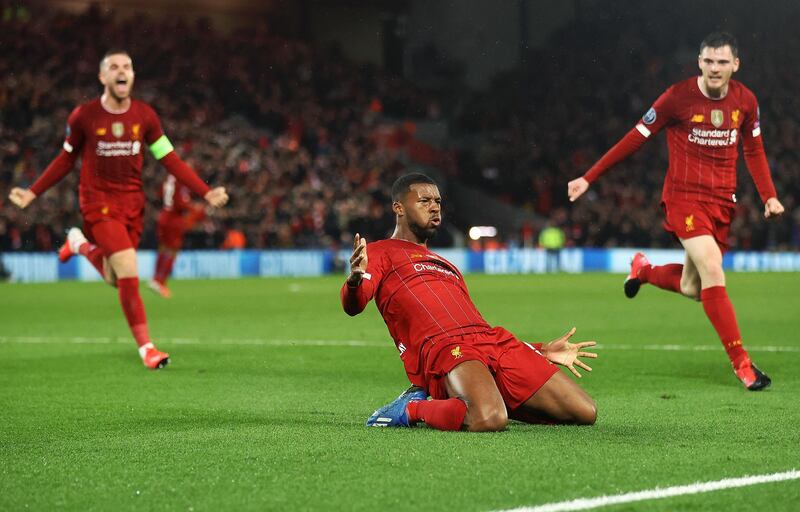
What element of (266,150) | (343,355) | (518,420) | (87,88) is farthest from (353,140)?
(518,420)

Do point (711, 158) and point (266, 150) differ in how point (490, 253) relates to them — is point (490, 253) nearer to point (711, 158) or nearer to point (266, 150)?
point (266, 150)

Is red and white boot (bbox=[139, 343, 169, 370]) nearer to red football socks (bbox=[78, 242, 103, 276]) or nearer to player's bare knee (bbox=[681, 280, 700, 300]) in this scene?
red football socks (bbox=[78, 242, 103, 276])

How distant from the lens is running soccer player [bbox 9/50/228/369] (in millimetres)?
9586

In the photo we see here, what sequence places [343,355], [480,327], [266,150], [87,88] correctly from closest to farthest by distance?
[480,327], [343,355], [87,88], [266,150]

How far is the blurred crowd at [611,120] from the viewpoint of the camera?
120 feet

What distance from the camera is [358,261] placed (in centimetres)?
539

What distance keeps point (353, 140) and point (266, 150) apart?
13.4 feet

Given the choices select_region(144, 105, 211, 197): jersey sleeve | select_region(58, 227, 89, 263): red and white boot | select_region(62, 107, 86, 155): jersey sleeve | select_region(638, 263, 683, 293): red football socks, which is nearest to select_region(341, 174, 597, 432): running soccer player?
select_region(638, 263, 683, 293): red football socks

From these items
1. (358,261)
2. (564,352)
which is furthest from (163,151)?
(564,352)

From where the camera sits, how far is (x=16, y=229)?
1078 inches

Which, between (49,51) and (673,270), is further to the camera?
(49,51)

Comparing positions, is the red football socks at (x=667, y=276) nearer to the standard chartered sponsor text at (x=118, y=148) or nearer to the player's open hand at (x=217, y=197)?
the player's open hand at (x=217, y=197)

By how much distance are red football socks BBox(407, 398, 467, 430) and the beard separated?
0.85m

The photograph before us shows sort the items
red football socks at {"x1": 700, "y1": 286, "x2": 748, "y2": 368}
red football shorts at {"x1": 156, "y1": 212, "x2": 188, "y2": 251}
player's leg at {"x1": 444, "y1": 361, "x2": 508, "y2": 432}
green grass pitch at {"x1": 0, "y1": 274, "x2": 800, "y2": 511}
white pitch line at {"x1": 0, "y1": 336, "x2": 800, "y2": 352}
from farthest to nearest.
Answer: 1. red football shorts at {"x1": 156, "y1": 212, "x2": 188, "y2": 251}
2. white pitch line at {"x1": 0, "y1": 336, "x2": 800, "y2": 352}
3. red football socks at {"x1": 700, "y1": 286, "x2": 748, "y2": 368}
4. player's leg at {"x1": 444, "y1": 361, "x2": 508, "y2": 432}
5. green grass pitch at {"x1": 0, "y1": 274, "x2": 800, "y2": 511}
